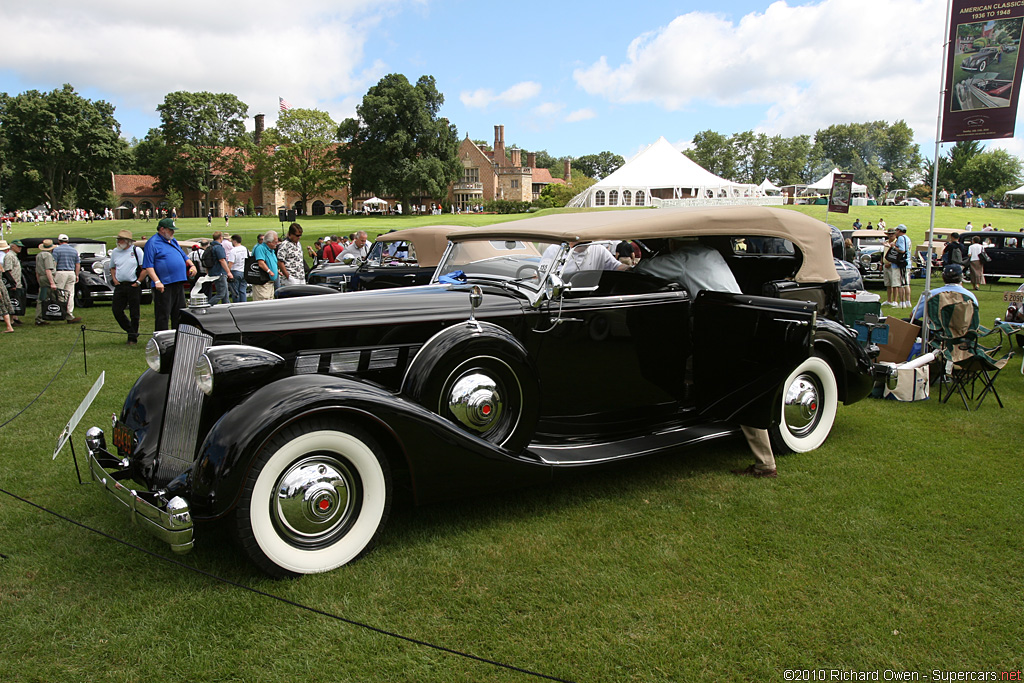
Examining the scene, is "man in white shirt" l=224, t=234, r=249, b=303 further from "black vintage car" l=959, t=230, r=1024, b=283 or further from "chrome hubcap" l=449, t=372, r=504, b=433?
"black vintage car" l=959, t=230, r=1024, b=283

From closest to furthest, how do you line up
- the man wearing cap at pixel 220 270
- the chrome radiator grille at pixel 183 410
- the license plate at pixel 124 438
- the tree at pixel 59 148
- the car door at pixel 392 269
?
the chrome radiator grille at pixel 183 410 → the license plate at pixel 124 438 → the man wearing cap at pixel 220 270 → the car door at pixel 392 269 → the tree at pixel 59 148

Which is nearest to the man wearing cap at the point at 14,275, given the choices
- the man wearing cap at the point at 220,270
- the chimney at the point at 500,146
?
the man wearing cap at the point at 220,270

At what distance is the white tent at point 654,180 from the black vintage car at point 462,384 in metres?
41.4

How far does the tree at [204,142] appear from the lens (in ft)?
213

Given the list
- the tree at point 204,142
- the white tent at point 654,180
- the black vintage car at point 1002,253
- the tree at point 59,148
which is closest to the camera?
the black vintage car at point 1002,253

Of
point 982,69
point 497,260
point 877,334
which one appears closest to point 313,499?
point 497,260

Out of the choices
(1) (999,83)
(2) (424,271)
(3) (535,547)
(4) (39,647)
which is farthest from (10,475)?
(1) (999,83)

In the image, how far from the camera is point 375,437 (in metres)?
3.41

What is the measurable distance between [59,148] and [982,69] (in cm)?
7519

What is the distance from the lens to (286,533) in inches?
124

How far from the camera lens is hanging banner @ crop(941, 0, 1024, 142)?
7293 mm

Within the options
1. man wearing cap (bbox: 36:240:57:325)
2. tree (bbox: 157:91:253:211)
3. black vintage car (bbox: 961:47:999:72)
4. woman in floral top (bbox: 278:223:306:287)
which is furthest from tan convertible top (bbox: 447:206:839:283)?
tree (bbox: 157:91:253:211)

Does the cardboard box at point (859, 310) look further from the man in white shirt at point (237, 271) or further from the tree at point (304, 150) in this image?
the tree at point (304, 150)

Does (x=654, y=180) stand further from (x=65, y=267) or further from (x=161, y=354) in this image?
(x=161, y=354)
